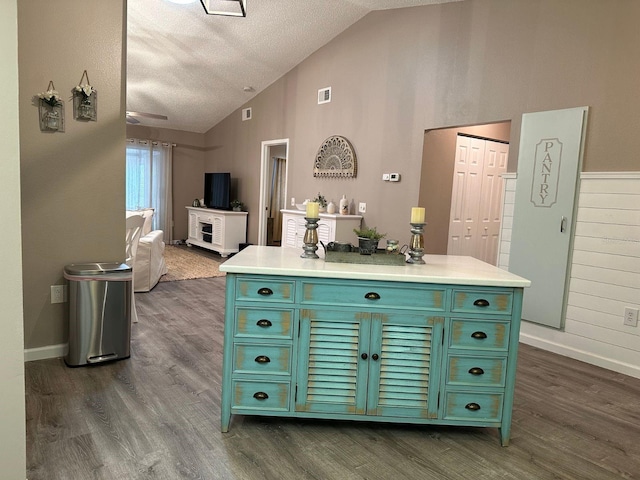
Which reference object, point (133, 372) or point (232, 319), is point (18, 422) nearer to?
point (232, 319)

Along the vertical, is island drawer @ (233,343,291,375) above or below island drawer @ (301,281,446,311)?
below

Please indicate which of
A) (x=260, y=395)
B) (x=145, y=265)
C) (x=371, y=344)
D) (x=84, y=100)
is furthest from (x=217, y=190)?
(x=371, y=344)

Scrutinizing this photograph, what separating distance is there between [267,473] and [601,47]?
375 cm

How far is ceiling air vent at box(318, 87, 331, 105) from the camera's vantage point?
20.2 feet

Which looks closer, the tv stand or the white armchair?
the white armchair

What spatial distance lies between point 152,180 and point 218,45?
12.8ft

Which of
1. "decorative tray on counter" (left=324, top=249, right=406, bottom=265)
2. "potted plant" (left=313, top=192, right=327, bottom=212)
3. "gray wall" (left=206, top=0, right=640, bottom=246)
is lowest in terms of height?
"decorative tray on counter" (left=324, top=249, right=406, bottom=265)

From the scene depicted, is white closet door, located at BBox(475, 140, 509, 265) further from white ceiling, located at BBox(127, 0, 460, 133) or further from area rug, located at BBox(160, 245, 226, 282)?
area rug, located at BBox(160, 245, 226, 282)

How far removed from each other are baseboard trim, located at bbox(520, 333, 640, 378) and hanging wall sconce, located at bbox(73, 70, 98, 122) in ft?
12.8

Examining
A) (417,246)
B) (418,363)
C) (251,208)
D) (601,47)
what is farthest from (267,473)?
(251,208)

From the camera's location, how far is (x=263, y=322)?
2197 millimetres

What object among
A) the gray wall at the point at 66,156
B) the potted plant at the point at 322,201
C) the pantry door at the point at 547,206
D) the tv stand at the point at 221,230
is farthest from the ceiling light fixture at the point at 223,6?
the tv stand at the point at 221,230

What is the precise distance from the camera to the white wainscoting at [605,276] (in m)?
3.34

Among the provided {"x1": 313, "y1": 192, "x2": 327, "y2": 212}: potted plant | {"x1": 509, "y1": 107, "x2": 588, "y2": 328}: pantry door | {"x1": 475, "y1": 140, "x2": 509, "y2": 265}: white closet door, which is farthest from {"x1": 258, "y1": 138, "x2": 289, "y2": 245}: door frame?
{"x1": 509, "y1": 107, "x2": 588, "y2": 328}: pantry door
